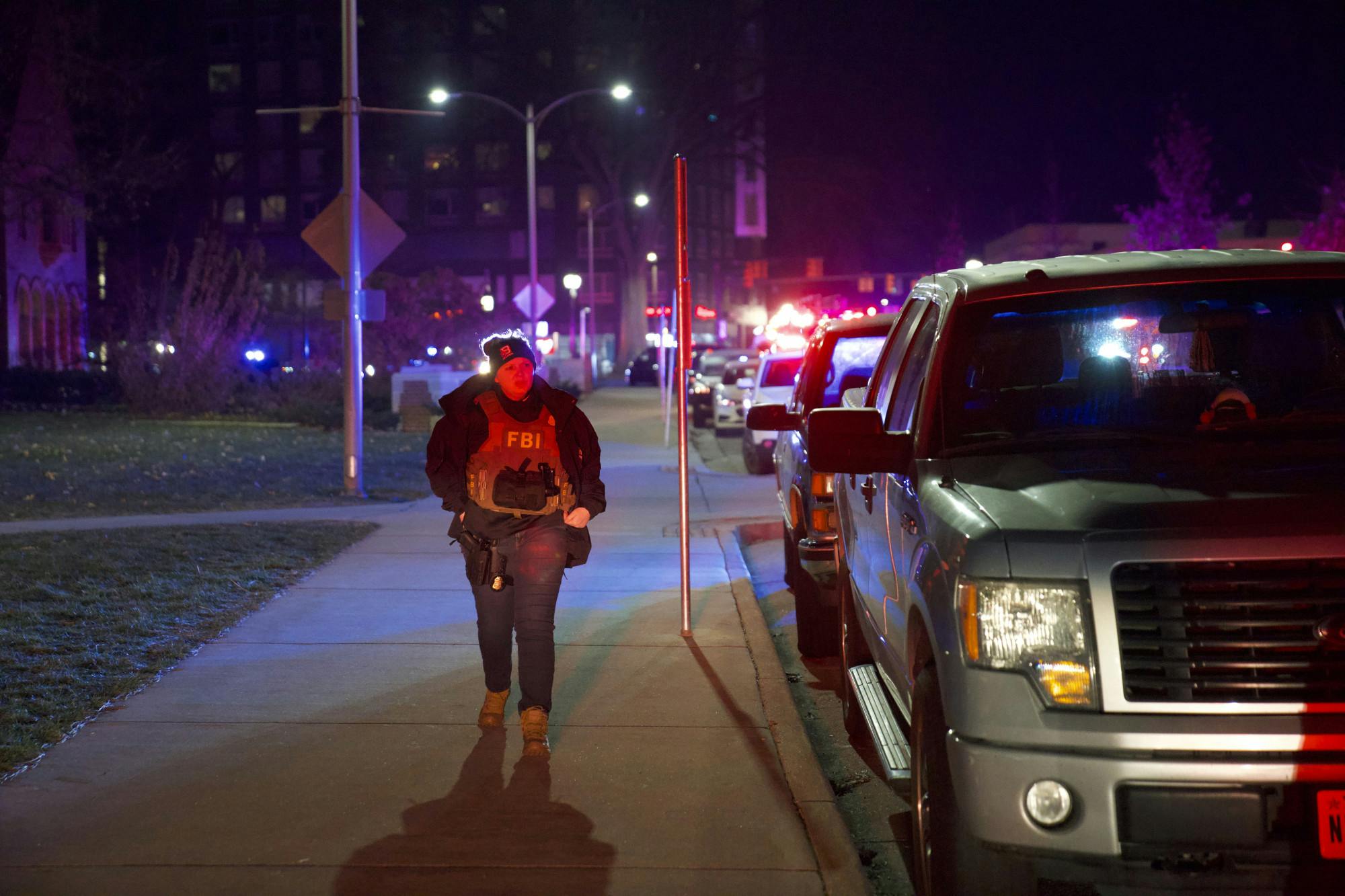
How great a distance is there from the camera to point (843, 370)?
38.9 ft

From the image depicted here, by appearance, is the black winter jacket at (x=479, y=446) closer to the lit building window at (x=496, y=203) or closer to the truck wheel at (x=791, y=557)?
the truck wheel at (x=791, y=557)

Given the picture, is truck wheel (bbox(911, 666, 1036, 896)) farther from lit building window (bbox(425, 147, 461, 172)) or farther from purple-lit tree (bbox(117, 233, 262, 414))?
lit building window (bbox(425, 147, 461, 172))

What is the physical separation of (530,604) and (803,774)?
133 cm

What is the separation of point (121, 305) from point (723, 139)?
97.4 feet

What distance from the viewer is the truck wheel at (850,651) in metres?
6.30

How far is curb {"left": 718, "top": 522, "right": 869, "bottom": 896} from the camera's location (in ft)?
16.1

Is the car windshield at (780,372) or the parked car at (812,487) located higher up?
the car windshield at (780,372)

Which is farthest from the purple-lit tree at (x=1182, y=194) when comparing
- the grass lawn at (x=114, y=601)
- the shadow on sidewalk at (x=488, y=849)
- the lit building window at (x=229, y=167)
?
the lit building window at (x=229, y=167)

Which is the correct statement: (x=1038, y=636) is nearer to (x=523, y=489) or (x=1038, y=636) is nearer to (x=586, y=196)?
(x=523, y=489)

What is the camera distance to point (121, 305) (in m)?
70.4

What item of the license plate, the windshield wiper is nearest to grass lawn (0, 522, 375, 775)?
the windshield wiper

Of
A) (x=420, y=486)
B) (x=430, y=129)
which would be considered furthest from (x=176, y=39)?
(x=420, y=486)

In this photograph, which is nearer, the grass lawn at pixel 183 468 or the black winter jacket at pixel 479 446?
the black winter jacket at pixel 479 446

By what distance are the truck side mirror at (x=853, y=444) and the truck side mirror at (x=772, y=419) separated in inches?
175
